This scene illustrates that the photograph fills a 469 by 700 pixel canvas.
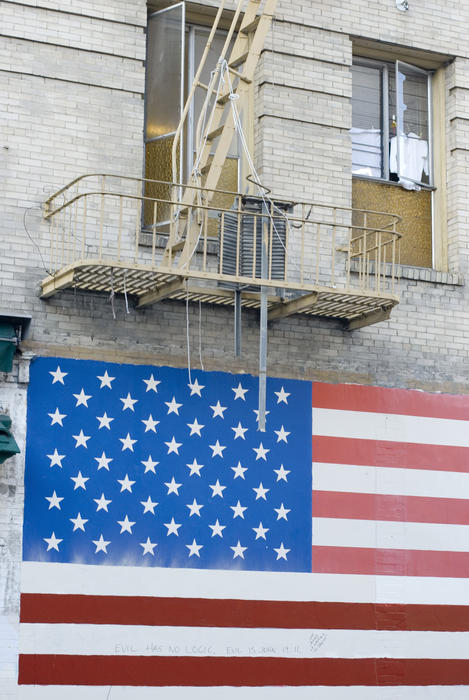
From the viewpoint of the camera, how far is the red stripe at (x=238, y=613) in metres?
11.7

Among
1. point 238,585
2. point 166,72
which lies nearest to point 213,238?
point 166,72

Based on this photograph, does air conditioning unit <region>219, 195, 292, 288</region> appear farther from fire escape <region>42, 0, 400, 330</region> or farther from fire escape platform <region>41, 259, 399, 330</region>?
fire escape platform <region>41, 259, 399, 330</region>

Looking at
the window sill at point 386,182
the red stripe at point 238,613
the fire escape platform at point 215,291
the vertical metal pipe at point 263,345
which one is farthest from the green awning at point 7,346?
the window sill at point 386,182

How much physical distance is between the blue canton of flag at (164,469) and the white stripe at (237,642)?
2.23 feet

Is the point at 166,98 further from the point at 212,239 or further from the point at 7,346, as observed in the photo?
the point at 7,346

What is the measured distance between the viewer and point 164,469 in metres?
12.5

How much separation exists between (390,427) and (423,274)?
199 cm

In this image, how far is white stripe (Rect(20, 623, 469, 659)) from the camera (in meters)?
→ 11.7

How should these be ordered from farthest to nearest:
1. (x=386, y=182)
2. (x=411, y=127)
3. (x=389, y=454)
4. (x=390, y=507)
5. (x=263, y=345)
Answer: (x=411, y=127) < (x=386, y=182) < (x=389, y=454) < (x=390, y=507) < (x=263, y=345)

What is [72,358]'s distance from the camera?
12.3 meters

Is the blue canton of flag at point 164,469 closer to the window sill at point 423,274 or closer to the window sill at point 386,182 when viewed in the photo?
the window sill at point 423,274

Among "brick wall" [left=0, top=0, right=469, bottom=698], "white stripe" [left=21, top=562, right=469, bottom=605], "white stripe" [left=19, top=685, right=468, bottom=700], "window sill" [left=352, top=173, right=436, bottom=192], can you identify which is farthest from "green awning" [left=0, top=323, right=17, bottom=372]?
"window sill" [left=352, top=173, right=436, bottom=192]

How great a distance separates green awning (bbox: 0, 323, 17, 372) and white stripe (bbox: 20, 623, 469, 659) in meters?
2.54

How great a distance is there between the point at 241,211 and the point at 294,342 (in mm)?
1929
